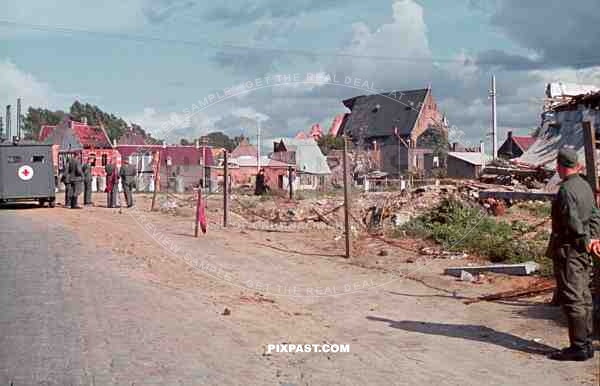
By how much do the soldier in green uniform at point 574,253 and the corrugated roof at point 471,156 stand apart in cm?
2761

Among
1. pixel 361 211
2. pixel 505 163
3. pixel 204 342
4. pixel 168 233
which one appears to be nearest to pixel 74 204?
pixel 168 233

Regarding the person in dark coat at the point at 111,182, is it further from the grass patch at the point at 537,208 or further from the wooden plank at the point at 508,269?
the wooden plank at the point at 508,269

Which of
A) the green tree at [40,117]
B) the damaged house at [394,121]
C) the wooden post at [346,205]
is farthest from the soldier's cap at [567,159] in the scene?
the green tree at [40,117]

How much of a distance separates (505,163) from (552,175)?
12.7 ft

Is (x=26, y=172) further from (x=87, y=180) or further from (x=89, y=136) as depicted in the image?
(x=89, y=136)

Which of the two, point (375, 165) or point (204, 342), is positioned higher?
point (375, 165)

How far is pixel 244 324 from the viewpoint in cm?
898

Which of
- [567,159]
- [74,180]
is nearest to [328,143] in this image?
[74,180]

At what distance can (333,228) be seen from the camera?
2248 centimetres

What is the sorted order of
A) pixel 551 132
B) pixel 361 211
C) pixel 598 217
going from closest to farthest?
pixel 598 217
pixel 361 211
pixel 551 132

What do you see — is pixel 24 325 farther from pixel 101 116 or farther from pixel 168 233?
pixel 101 116

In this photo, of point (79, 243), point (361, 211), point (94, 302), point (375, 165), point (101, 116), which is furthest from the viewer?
point (101, 116)

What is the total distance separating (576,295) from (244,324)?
3846 mm

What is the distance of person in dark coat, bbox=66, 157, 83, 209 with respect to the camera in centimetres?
2666
